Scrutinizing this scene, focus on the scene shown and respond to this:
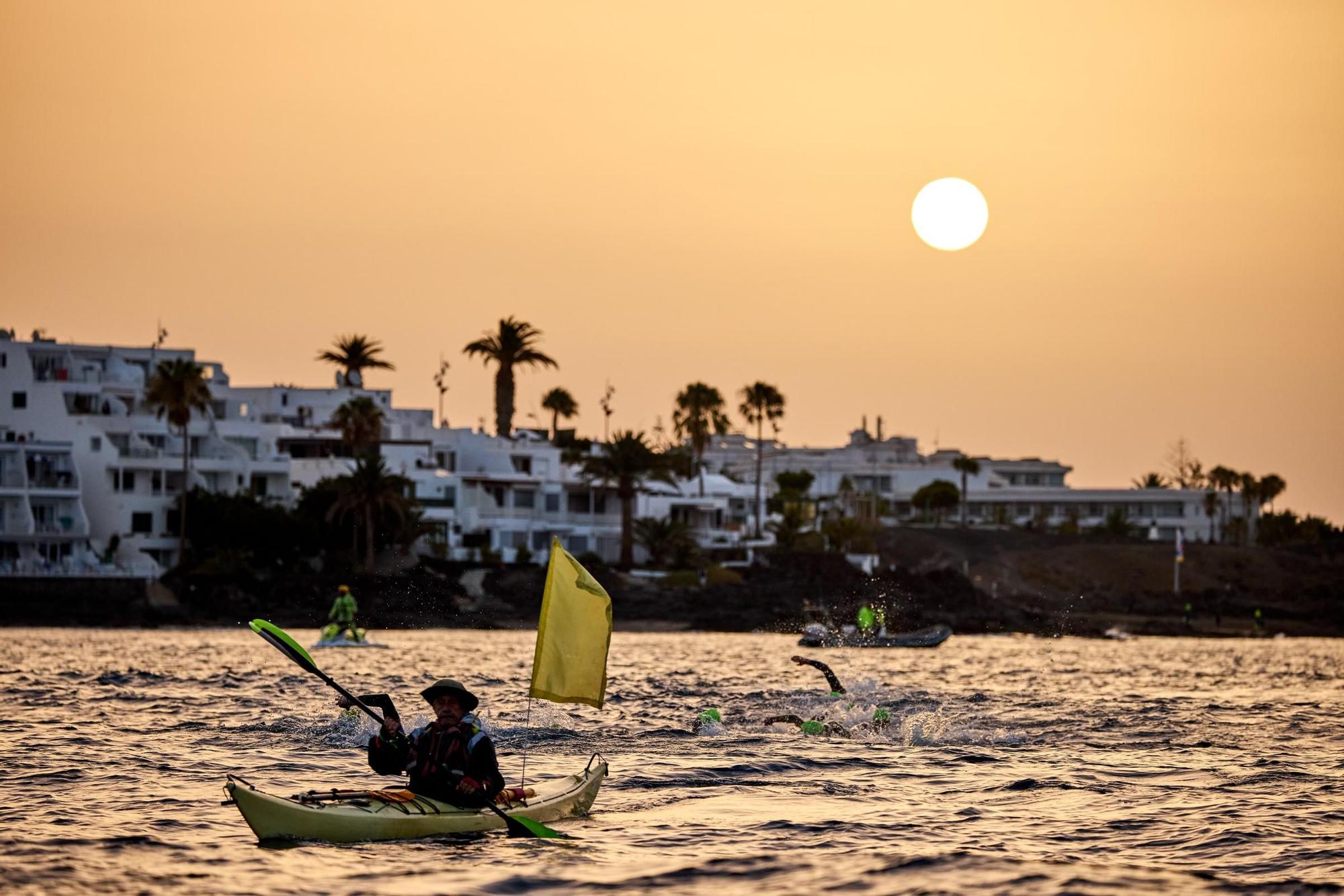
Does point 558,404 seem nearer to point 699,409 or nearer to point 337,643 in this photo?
point 699,409

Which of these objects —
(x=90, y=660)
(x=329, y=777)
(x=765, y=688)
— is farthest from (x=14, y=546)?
(x=329, y=777)

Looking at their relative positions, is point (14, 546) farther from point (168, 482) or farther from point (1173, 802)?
point (1173, 802)

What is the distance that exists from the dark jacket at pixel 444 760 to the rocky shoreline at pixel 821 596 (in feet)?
188

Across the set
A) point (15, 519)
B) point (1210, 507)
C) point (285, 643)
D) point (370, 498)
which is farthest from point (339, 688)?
point (1210, 507)

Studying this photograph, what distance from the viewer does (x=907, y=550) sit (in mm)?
125125

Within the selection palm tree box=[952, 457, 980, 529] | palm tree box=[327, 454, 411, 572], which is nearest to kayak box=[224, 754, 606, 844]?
palm tree box=[327, 454, 411, 572]

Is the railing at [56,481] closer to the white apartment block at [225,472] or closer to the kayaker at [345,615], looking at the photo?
the white apartment block at [225,472]

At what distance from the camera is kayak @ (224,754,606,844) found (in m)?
17.9

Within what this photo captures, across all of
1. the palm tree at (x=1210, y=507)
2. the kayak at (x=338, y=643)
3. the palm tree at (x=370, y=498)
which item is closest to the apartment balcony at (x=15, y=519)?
the palm tree at (x=370, y=498)

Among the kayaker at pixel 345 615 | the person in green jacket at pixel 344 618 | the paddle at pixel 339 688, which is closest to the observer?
the paddle at pixel 339 688

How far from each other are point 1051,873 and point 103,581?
6504cm

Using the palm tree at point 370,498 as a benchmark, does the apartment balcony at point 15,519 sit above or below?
below

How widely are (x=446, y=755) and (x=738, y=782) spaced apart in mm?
7401

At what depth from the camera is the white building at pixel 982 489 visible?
156m
